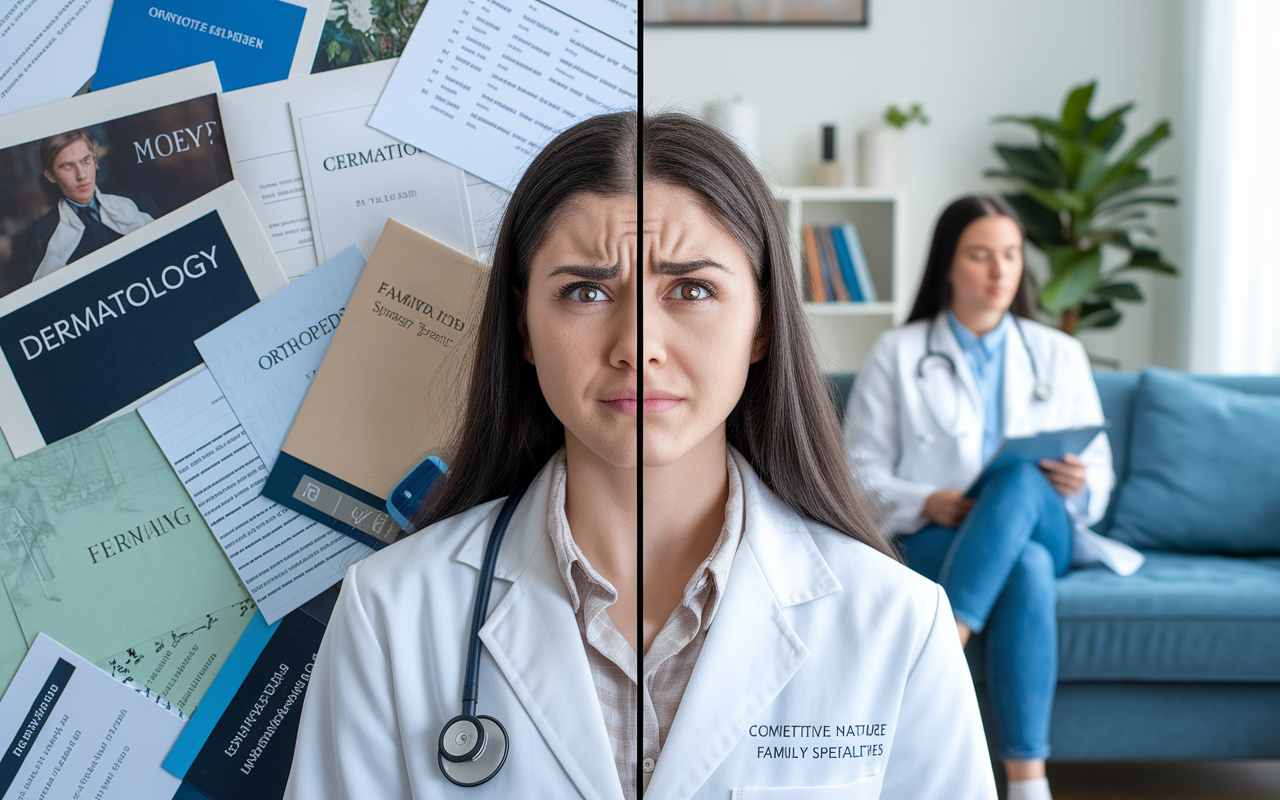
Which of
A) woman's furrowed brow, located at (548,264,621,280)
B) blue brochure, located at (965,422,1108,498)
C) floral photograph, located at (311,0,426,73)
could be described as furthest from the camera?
blue brochure, located at (965,422,1108,498)

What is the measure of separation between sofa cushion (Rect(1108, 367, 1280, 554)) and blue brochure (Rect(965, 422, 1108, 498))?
263 millimetres

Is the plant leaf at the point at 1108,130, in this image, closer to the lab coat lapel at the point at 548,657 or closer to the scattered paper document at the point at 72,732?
the lab coat lapel at the point at 548,657

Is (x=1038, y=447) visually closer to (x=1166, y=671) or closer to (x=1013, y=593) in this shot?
(x=1013, y=593)

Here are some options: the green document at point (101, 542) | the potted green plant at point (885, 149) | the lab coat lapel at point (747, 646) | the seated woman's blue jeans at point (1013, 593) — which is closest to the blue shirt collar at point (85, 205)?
the green document at point (101, 542)

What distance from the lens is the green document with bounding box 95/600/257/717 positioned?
1.52 ft

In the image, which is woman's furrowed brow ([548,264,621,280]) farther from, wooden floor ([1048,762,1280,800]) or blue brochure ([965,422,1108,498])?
wooden floor ([1048,762,1280,800])

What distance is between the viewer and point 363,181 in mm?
478

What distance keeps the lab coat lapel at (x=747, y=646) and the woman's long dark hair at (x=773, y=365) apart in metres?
0.02

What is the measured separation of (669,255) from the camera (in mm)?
382

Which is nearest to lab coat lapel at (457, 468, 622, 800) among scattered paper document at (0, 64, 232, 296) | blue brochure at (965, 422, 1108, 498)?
scattered paper document at (0, 64, 232, 296)

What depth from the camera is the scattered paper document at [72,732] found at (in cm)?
46

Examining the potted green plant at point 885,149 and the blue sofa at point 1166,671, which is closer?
the blue sofa at point 1166,671

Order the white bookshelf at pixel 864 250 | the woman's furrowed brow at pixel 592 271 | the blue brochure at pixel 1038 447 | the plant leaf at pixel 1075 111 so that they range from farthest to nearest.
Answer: the white bookshelf at pixel 864 250
the plant leaf at pixel 1075 111
the blue brochure at pixel 1038 447
the woman's furrowed brow at pixel 592 271

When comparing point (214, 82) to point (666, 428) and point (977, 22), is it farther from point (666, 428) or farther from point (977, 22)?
point (977, 22)
